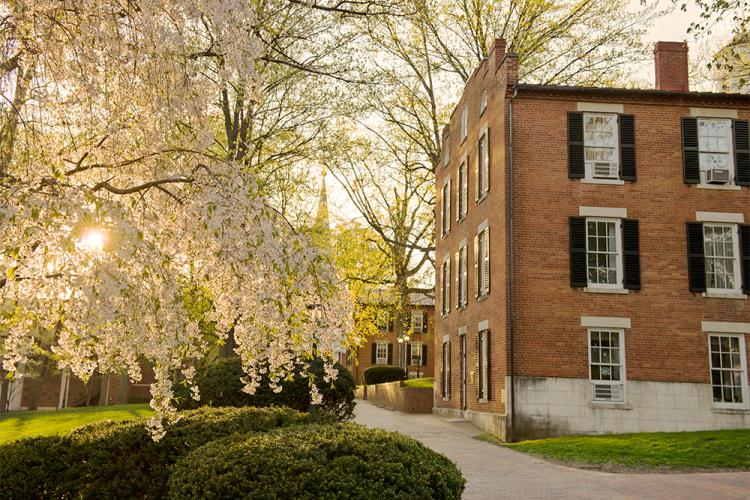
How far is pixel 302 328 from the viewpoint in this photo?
7.79m

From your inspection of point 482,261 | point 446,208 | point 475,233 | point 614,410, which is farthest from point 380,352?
point 614,410

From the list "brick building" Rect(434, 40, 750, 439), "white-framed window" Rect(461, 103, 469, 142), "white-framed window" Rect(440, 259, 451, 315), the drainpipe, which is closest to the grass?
"white-framed window" Rect(440, 259, 451, 315)

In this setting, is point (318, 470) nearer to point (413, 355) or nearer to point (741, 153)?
point (741, 153)

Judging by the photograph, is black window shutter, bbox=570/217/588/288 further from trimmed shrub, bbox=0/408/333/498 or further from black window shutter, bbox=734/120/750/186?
trimmed shrub, bbox=0/408/333/498

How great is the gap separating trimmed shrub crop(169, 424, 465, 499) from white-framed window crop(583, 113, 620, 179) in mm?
15771

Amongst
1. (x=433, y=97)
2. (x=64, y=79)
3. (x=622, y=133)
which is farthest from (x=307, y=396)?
(x=433, y=97)

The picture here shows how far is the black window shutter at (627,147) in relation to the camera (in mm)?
20938

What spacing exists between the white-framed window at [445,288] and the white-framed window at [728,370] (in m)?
11.2

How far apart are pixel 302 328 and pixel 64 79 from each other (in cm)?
354

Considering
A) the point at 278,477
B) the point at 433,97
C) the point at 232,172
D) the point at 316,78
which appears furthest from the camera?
the point at 433,97

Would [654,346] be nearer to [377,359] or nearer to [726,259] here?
[726,259]

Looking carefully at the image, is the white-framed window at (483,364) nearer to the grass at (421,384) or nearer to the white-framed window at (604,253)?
the white-framed window at (604,253)

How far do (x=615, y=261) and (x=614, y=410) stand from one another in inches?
169

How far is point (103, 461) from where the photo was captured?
332 inches
